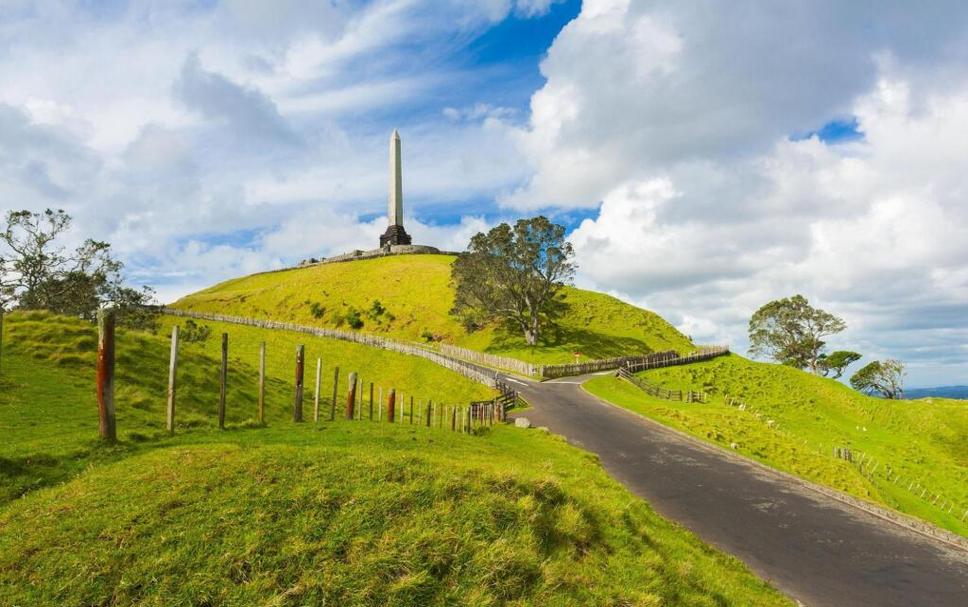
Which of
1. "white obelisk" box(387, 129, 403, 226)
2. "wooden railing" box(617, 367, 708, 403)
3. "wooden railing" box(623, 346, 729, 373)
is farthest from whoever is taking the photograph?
"white obelisk" box(387, 129, 403, 226)

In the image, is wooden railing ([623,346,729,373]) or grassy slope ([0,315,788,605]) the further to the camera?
wooden railing ([623,346,729,373])

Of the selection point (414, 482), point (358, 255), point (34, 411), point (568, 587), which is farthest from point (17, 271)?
point (358, 255)

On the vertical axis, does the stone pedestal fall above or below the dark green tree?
above

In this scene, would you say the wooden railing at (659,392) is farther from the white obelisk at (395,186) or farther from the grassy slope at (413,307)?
the white obelisk at (395,186)

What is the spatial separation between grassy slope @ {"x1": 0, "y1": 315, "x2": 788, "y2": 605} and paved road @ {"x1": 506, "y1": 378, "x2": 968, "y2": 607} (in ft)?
Answer: 7.81

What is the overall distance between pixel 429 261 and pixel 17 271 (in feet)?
258

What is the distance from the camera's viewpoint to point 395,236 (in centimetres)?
12600

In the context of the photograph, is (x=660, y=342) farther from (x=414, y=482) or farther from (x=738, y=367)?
(x=414, y=482)

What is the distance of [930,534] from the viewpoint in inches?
707

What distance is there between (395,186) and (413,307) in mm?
32132

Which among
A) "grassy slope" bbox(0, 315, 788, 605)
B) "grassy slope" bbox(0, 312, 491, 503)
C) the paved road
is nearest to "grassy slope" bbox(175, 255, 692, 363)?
the paved road

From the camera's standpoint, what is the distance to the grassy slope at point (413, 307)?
73.4 m

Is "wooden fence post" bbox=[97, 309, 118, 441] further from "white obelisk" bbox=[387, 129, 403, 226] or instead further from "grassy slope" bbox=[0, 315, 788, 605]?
"white obelisk" bbox=[387, 129, 403, 226]

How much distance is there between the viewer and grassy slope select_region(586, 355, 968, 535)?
103 feet
